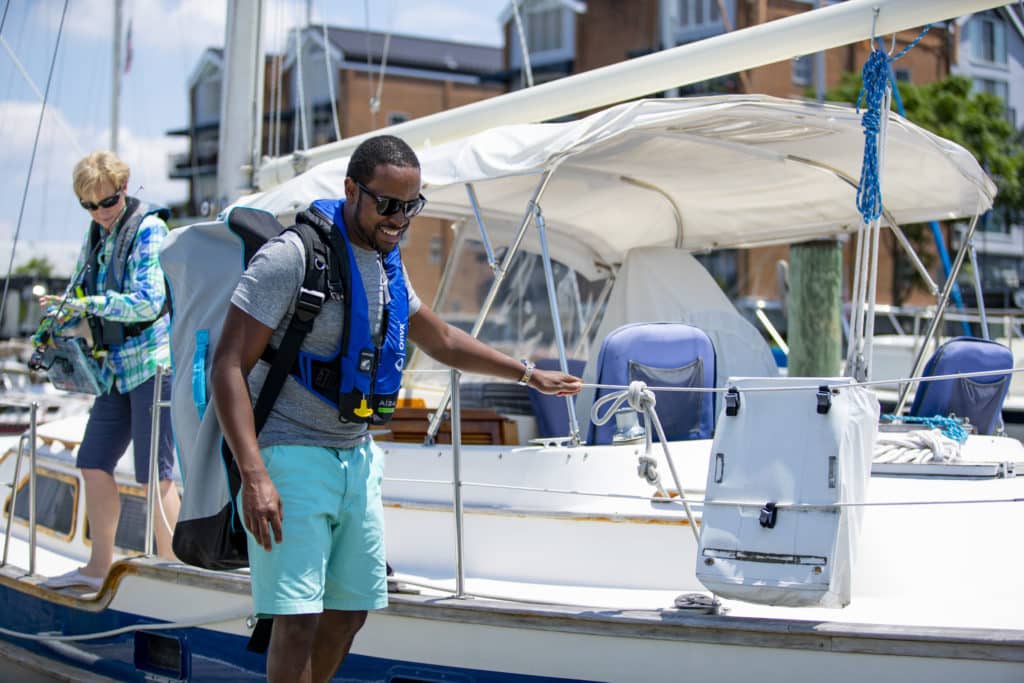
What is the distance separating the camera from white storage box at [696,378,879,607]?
3166 millimetres

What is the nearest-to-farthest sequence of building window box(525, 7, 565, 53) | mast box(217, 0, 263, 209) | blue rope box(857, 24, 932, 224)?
blue rope box(857, 24, 932, 224) → mast box(217, 0, 263, 209) → building window box(525, 7, 565, 53)

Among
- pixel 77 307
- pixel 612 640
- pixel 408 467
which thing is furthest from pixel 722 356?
pixel 77 307

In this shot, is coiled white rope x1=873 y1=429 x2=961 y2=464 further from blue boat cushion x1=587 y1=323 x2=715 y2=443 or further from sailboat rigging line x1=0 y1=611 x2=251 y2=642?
sailboat rigging line x1=0 y1=611 x2=251 y2=642

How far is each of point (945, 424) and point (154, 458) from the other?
10.5 ft

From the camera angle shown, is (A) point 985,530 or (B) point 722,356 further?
(B) point 722,356

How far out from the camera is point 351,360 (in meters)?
2.76

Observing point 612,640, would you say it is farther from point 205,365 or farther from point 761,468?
point 205,365

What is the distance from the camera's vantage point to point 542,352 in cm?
751

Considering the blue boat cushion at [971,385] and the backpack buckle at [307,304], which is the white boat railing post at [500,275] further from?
the blue boat cushion at [971,385]

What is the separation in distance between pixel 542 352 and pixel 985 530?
399cm

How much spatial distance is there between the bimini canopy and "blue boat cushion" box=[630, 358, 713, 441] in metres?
0.99

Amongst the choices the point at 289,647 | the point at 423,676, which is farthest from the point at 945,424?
the point at 289,647

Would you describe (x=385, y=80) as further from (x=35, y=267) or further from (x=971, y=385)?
(x=971, y=385)

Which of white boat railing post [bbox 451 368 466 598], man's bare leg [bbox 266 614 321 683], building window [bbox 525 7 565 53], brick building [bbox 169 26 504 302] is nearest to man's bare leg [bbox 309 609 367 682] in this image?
man's bare leg [bbox 266 614 321 683]
